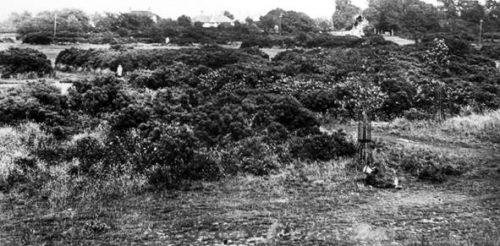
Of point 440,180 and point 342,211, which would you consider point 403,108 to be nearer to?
point 440,180

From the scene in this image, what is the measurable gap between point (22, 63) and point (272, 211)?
17.5 meters

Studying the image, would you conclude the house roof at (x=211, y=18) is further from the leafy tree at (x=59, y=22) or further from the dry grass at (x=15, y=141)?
the dry grass at (x=15, y=141)

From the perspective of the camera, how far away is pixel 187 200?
1084cm

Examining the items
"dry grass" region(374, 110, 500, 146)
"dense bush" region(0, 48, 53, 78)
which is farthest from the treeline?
"dry grass" region(374, 110, 500, 146)

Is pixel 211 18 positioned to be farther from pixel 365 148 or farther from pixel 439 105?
pixel 365 148

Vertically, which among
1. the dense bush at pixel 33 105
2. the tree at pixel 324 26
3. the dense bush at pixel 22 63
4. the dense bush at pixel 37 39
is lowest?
the dense bush at pixel 33 105

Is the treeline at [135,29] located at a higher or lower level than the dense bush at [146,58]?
higher

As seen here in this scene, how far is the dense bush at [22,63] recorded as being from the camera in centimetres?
2291

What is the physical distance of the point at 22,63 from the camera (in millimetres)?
23188

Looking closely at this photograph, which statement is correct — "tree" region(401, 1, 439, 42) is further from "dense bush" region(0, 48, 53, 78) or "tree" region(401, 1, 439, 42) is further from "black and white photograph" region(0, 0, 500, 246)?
"dense bush" region(0, 48, 53, 78)

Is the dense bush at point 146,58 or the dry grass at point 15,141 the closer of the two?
the dry grass at point 15,141

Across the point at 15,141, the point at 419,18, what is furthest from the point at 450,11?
the point at 15,141

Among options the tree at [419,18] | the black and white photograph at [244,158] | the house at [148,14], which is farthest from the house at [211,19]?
the black and white photograph at [244,158]

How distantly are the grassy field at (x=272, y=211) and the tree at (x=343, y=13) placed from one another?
64.1 m
